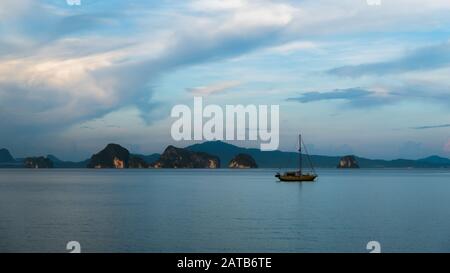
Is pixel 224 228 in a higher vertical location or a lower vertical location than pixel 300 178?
lower

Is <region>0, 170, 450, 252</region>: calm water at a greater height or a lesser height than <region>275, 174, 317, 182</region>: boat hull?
lesser

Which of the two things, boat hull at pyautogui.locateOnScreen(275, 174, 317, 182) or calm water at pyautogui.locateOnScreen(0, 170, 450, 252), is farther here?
boat hull at pyautogui.locateOnScreen(275, 174, 317, 182)

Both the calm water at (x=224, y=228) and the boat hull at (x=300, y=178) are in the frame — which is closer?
the calm water at (x=224, y=228)

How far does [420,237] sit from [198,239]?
58.3 feet

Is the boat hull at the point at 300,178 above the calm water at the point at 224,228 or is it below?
above

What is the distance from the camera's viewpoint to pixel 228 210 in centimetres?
6291

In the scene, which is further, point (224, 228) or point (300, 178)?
point (300, 178)

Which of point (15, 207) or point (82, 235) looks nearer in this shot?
point (82, 235)

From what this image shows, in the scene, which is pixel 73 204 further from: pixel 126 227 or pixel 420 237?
pixel 420 237

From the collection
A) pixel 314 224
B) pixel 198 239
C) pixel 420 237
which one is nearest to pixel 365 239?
pixel 420 237
